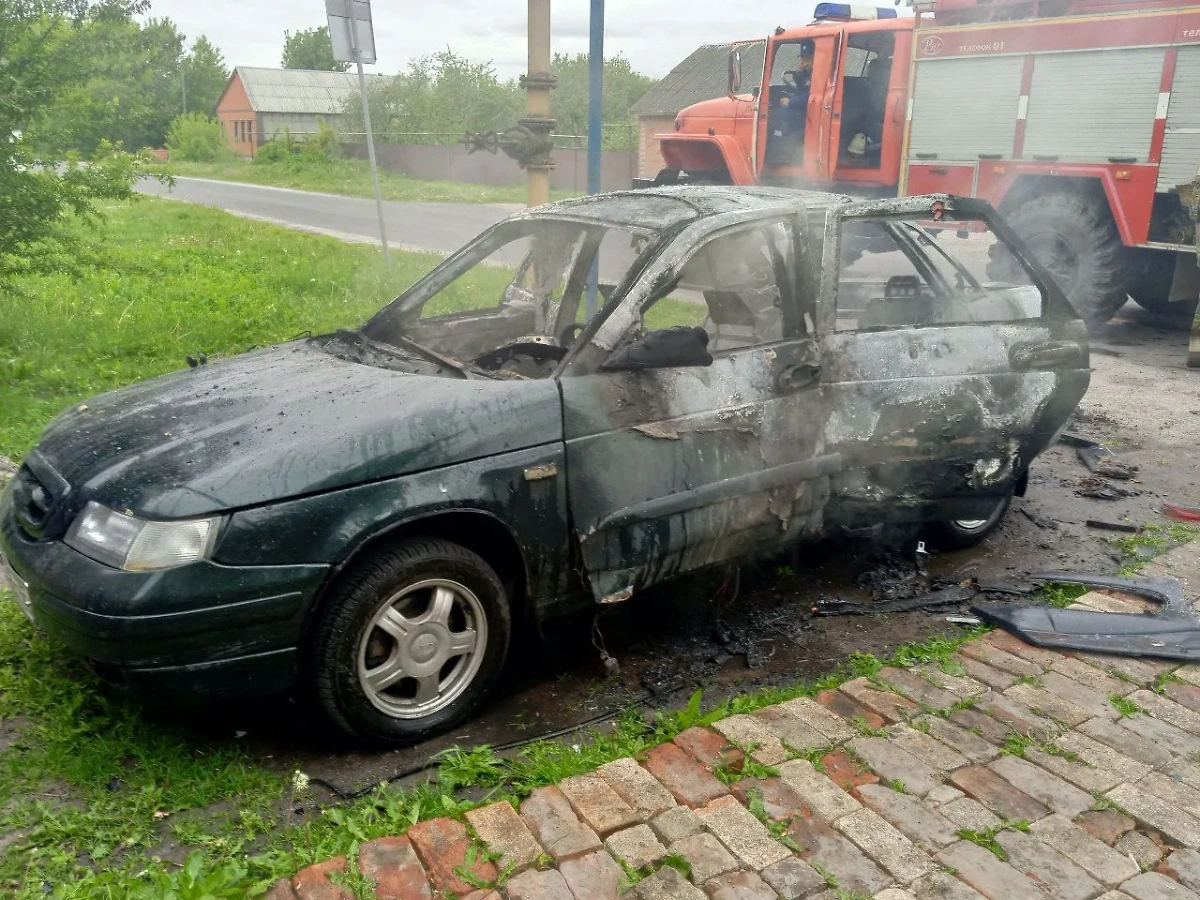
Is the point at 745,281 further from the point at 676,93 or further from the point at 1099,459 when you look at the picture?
the point at 676,93

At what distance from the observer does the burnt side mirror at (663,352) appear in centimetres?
347

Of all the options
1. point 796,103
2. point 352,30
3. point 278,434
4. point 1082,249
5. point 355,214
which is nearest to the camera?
point 278,434

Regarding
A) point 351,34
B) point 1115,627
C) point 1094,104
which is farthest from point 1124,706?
point 1094,104

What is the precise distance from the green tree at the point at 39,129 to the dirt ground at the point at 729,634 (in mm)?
4996

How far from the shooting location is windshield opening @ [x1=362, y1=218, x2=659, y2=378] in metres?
4.02

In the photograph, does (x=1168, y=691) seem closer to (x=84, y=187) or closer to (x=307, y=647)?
(x=307, y=647)

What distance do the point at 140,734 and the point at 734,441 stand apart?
2.19 metres

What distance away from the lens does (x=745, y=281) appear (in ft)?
13.5

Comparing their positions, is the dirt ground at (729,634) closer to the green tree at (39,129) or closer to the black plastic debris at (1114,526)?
the black plastic debris at (1114,526)

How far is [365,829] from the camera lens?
8.89 feet

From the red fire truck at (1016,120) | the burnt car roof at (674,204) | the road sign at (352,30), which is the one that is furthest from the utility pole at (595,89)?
the red fire truck at (1016,120)

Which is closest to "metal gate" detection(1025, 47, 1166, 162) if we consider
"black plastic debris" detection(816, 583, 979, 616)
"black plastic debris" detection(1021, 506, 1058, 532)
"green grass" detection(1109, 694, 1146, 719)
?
"black plastic debris" detection(1021, 506, 1058, 532)

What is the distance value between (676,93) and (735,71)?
28.4m

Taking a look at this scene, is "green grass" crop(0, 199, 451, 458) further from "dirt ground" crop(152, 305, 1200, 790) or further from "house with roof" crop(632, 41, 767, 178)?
"house with roof" crop(632, 41, 767, 178)
